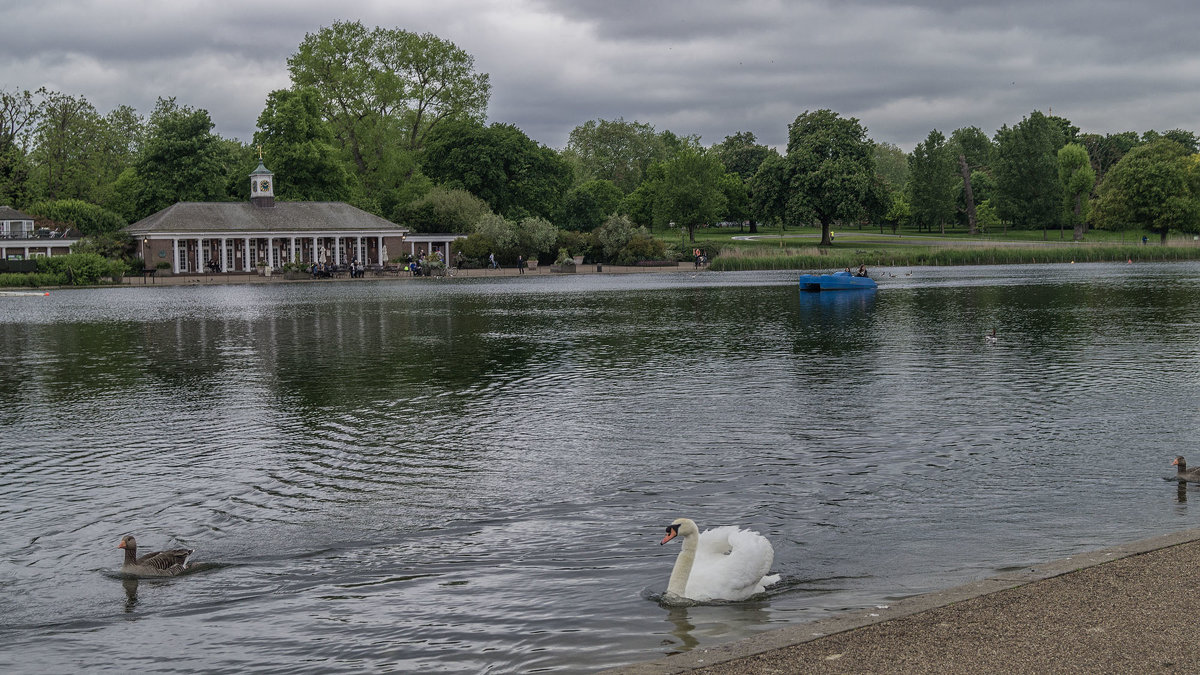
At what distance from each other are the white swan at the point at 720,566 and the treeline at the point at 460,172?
286 ft

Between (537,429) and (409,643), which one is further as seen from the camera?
(537,429)

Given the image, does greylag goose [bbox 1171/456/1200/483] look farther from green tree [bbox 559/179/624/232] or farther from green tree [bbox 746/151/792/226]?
green tree [bbox 559/179/624/232]

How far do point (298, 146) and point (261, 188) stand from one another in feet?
22.0

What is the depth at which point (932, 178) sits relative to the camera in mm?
128125

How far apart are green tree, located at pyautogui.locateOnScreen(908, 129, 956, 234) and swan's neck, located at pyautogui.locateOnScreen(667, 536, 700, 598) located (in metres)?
126

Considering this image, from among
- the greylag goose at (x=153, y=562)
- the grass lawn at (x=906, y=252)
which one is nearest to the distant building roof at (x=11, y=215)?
the grass lawn at (x=906, y=252)

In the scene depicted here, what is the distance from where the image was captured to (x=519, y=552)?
10703mm

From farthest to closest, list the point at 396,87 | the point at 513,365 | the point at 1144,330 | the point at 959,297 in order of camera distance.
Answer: the point at 396,87
the point at 959,297
the point at 1144,330
the point at 513,365

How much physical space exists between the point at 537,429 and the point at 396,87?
107 meters

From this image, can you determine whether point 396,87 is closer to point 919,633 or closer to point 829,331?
point 829,331

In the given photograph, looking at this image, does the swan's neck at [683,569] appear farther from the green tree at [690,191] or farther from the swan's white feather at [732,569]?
the green tree at [690,191]

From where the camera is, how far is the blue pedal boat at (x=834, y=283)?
59.5 meters

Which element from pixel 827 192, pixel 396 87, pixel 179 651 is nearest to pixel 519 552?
pixel 179 651

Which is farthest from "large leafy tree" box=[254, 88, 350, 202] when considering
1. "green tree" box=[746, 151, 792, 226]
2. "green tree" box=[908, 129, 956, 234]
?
"green tree" box=[908, 129, 956, 234]
